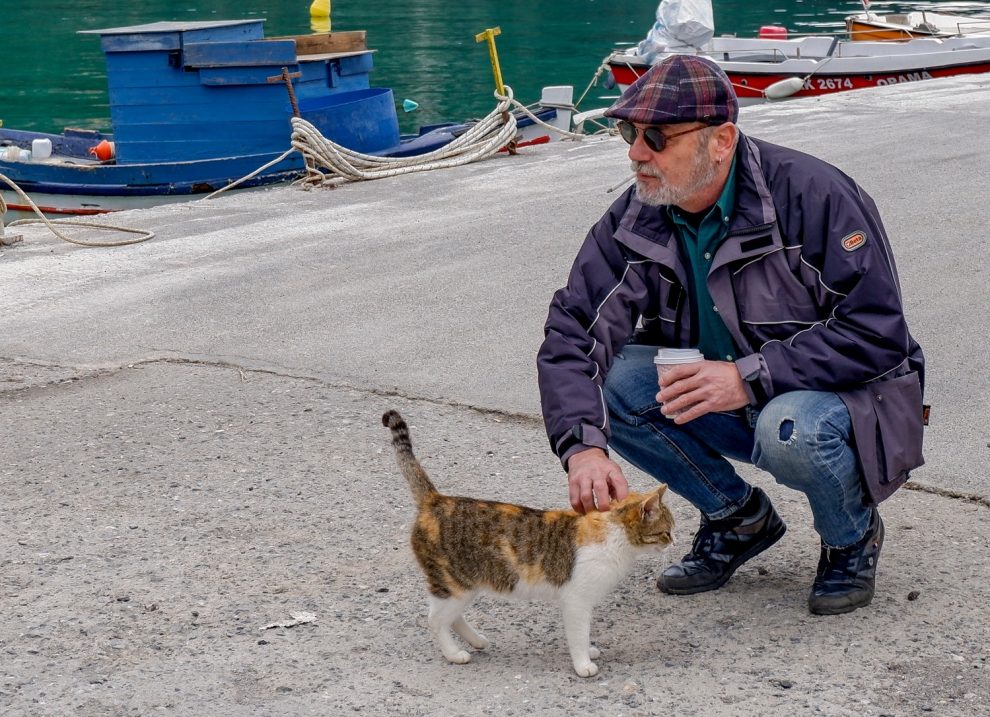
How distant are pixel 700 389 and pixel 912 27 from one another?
58.9 ft

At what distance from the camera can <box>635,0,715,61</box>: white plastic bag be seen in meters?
17.3

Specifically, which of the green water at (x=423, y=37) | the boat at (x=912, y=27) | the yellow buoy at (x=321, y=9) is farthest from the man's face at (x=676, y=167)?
the green water at (x=423, y=37)

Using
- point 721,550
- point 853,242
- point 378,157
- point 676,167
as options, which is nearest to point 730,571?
point 721,550

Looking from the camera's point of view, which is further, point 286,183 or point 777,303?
point 286,183

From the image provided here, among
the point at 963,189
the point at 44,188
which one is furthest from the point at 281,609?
the point at 44,188

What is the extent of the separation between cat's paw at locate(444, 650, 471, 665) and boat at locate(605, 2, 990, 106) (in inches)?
530

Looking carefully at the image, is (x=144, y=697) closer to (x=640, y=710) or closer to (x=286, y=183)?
(x=640, y=710)

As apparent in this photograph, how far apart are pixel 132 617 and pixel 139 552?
411 mm

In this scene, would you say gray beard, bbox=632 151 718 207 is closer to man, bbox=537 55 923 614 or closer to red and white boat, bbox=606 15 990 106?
man, bbox=537 55 923 614

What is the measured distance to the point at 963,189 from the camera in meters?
8.28

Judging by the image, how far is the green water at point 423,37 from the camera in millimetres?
27031

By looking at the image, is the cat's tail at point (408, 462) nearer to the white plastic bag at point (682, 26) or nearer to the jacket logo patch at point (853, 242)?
the jacket logo patch at point (853, 242)

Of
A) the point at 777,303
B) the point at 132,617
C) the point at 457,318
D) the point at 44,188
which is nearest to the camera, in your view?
the point at 777,303

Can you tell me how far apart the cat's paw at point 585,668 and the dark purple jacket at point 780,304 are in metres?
0.49
